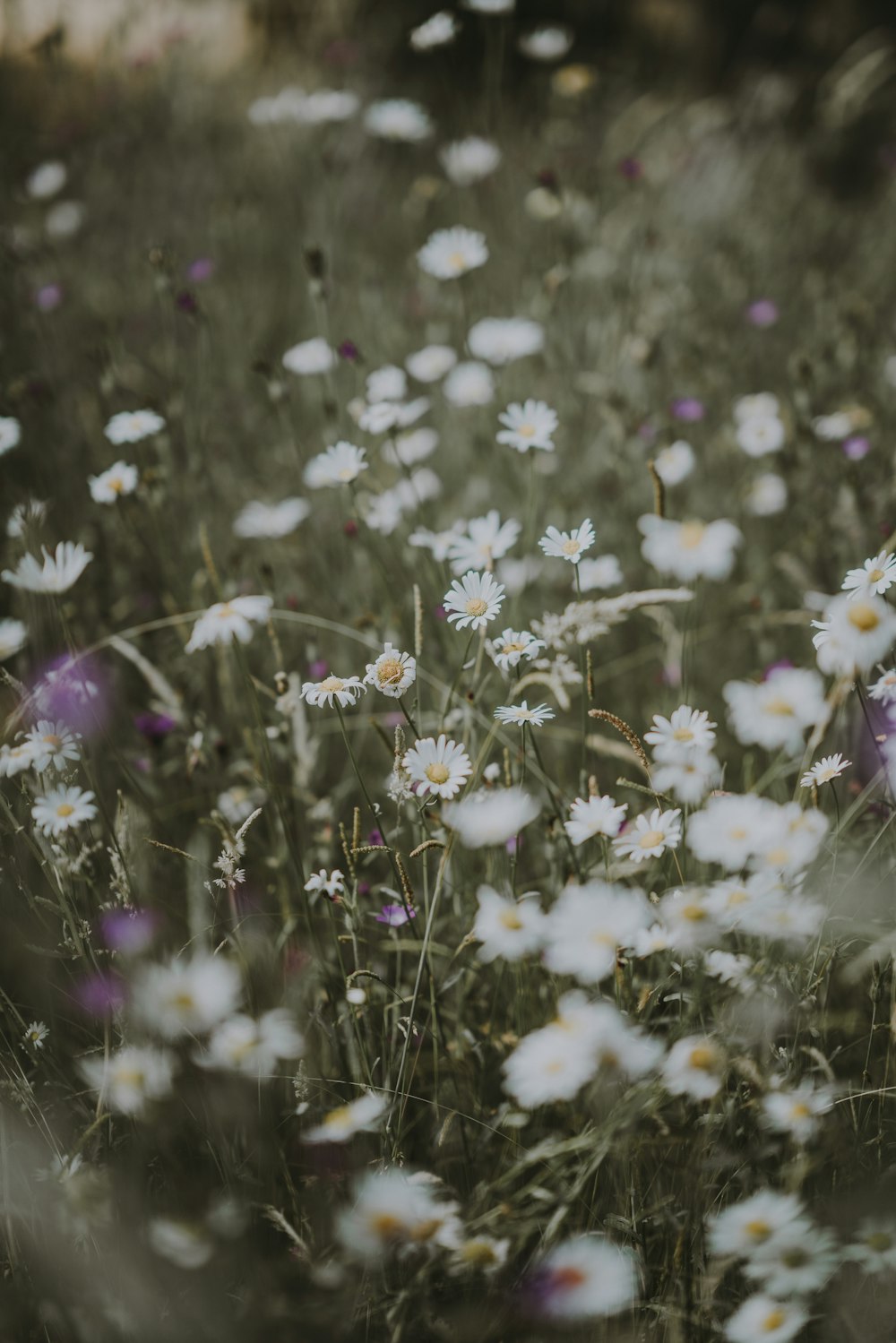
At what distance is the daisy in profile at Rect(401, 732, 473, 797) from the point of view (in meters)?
1.01

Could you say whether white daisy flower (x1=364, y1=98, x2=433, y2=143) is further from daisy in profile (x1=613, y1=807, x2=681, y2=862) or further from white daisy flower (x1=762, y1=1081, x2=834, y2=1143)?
white daisy flower (x1=762, y1=1081, x2=834, y2=1143)

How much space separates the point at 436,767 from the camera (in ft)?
3.44

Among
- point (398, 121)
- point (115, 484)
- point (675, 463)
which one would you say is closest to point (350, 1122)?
point (115, 484)

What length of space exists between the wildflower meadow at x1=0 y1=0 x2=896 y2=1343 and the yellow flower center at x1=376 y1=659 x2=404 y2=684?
0.02 metres

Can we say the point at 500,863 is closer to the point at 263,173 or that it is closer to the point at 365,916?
the point at 365,916

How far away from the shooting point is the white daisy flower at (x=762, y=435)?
1977 mm

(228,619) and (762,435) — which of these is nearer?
(228,619)

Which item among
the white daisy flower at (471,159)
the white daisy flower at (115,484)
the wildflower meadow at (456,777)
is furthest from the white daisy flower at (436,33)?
the white daisy flower at (115,484)

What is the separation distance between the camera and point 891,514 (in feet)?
6.07

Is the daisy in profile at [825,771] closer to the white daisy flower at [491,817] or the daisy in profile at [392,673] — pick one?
the white daisy flower at [491,817]

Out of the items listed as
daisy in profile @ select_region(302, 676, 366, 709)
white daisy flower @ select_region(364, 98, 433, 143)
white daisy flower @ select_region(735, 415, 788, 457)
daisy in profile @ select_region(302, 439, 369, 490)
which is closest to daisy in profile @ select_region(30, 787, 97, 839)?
daisy in profile @ select_region(302, 676, 366, 709)

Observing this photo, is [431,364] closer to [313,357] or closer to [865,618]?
[313,357]

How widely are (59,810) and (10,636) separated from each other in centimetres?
41

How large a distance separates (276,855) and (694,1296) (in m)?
0.80
